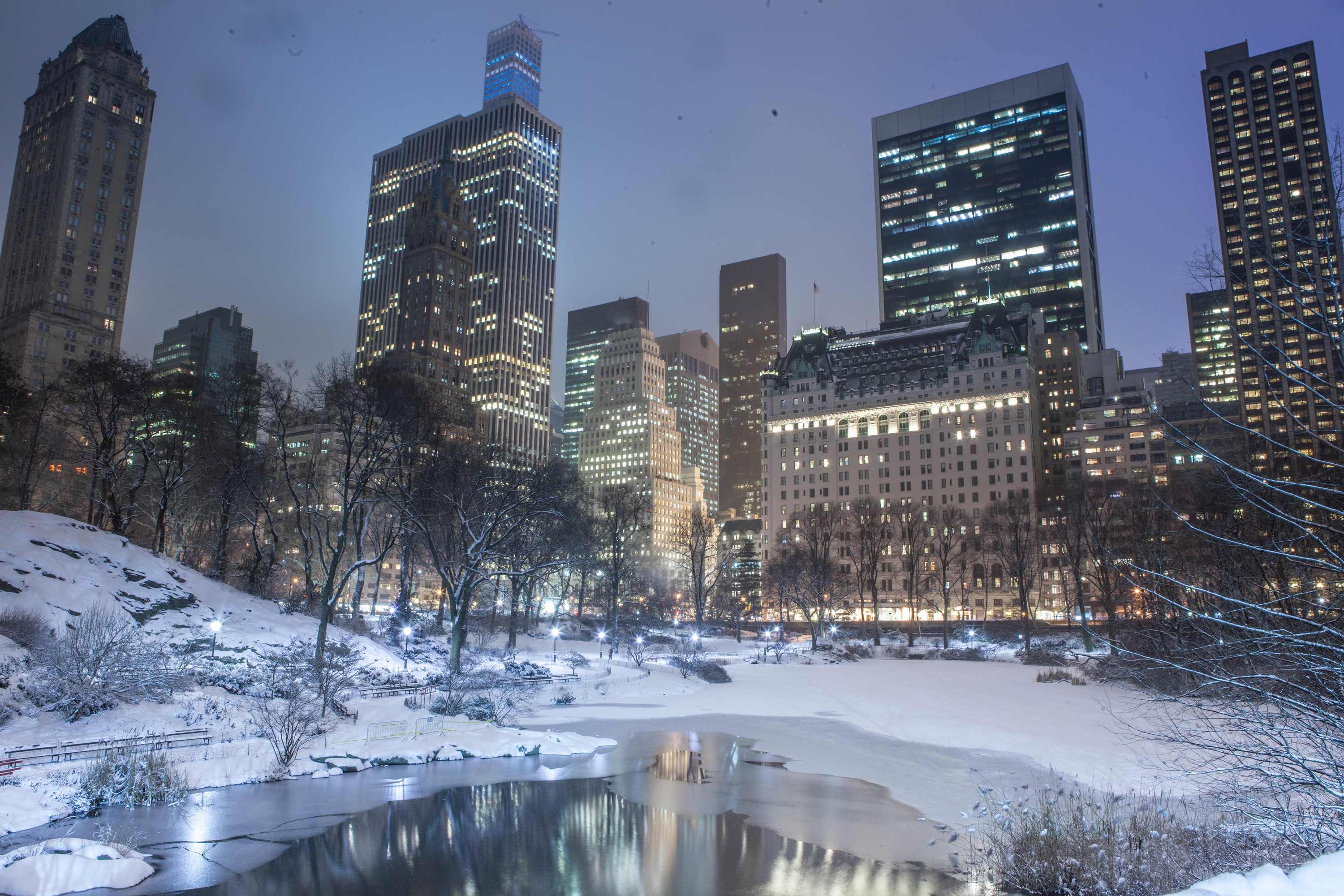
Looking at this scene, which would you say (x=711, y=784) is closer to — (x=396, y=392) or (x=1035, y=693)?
(x=1035, y=693)

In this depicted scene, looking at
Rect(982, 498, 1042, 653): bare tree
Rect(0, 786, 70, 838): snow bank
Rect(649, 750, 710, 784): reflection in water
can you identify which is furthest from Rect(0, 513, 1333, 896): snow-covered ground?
Rect(982, 498, 1042, 653): bare tree

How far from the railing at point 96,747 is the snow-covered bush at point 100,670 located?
2219 millimetres

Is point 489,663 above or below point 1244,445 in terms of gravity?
below

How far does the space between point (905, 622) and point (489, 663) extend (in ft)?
331

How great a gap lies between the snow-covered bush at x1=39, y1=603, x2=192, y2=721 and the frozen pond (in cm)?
639

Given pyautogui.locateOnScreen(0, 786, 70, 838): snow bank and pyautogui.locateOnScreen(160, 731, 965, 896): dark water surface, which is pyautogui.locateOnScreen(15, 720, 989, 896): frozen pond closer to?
pyautogui.locateOnScreen(160, 731, 965, 896): dark water surface

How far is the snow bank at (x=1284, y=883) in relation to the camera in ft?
19.9

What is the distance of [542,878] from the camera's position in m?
13.3

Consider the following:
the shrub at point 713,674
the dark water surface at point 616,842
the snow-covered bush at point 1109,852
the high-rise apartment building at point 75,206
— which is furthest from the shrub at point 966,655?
the high-rise apartment building at point 75,206

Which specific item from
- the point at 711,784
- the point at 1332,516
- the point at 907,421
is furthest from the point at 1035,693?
the point at 907,421

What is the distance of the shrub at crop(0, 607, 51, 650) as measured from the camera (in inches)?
926

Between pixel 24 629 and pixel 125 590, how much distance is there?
294 inches

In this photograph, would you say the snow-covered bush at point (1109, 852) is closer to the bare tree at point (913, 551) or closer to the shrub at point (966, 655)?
the shrub at point (966, 655)

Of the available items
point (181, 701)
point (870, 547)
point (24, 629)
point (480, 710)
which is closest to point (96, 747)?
point (181, 701)
